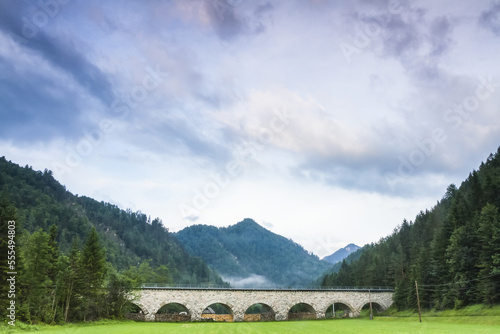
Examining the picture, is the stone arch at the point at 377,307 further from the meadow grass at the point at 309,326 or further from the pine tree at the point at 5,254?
the pine tree at the point at 5,254

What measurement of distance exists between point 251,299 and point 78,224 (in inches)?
4195

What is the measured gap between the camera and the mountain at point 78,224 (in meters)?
139

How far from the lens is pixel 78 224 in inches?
5969

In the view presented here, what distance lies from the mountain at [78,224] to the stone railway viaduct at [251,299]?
7565cm

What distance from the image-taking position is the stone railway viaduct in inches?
2455

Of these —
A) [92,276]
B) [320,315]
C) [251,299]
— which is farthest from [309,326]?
[320,315]

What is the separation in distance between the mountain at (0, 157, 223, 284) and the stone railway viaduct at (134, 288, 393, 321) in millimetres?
75648

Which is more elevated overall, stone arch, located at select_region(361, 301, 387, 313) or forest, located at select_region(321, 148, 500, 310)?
forest, located at select_region(321, 148, 500, 310)

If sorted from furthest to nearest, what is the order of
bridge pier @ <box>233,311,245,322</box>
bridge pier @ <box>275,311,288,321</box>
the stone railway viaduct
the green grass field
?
bridge pier @ <box>275,311,288,321</box>
bridge pier @ <box>233,311,245,322</box>
the stone railway viaduct
the green grass field

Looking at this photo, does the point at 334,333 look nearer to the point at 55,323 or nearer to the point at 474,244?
the point at 55,323

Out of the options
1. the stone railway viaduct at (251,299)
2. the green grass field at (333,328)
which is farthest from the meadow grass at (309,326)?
A: the stone railway viaduct at (251,299)

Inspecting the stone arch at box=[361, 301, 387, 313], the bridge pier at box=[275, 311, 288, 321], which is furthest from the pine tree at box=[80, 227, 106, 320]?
the stone arch at box=[361, 301, 387, 313]

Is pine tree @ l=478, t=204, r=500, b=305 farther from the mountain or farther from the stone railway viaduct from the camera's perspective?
the mountain

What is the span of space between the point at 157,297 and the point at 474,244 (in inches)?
1890
